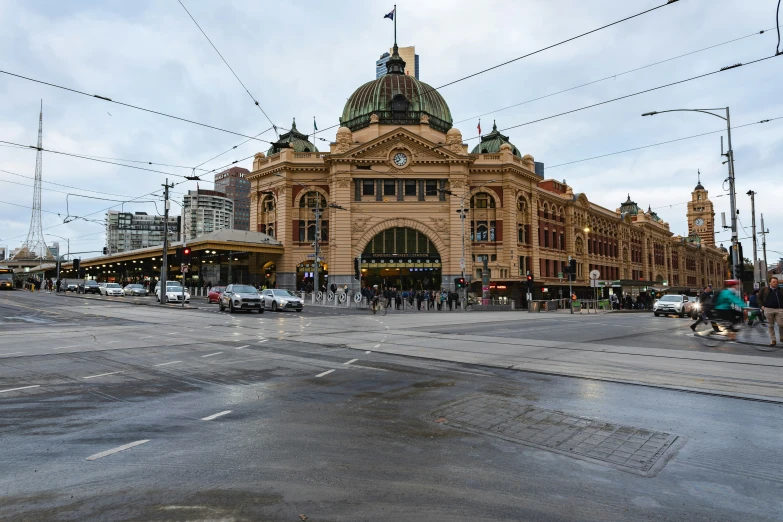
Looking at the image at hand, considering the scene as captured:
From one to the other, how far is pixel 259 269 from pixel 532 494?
185ft

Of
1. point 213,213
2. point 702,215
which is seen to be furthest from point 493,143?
point 702,215

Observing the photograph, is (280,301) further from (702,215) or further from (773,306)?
(702,215)

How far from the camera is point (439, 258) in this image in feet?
172

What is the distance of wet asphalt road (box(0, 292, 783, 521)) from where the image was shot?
348 cm

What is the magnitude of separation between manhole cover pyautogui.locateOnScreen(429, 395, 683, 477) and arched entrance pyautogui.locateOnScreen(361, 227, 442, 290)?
150 ft

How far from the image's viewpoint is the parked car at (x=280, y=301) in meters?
30.9

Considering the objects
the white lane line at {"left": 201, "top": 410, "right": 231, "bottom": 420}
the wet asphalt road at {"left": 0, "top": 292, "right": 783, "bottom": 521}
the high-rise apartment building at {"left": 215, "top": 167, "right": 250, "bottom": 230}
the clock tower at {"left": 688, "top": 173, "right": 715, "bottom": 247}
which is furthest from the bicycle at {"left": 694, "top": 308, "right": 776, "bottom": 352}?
the high-rise apartment building at {"left": 215, "top": 167, "right": 250, "bottom": 230}

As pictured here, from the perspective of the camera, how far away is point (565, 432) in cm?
528

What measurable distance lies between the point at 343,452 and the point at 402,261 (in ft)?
156

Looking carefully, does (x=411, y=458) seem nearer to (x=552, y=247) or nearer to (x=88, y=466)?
(x=88, y=466)

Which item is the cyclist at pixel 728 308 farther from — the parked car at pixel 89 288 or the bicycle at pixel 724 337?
the parked car at pixel 89 288

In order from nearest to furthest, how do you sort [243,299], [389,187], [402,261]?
[243,299]
[402,261]
[389,187]

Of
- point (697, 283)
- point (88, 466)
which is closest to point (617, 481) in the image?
point (88, 466)

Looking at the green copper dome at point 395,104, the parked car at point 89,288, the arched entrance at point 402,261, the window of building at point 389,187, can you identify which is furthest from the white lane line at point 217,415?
the parked car at point 89,288
